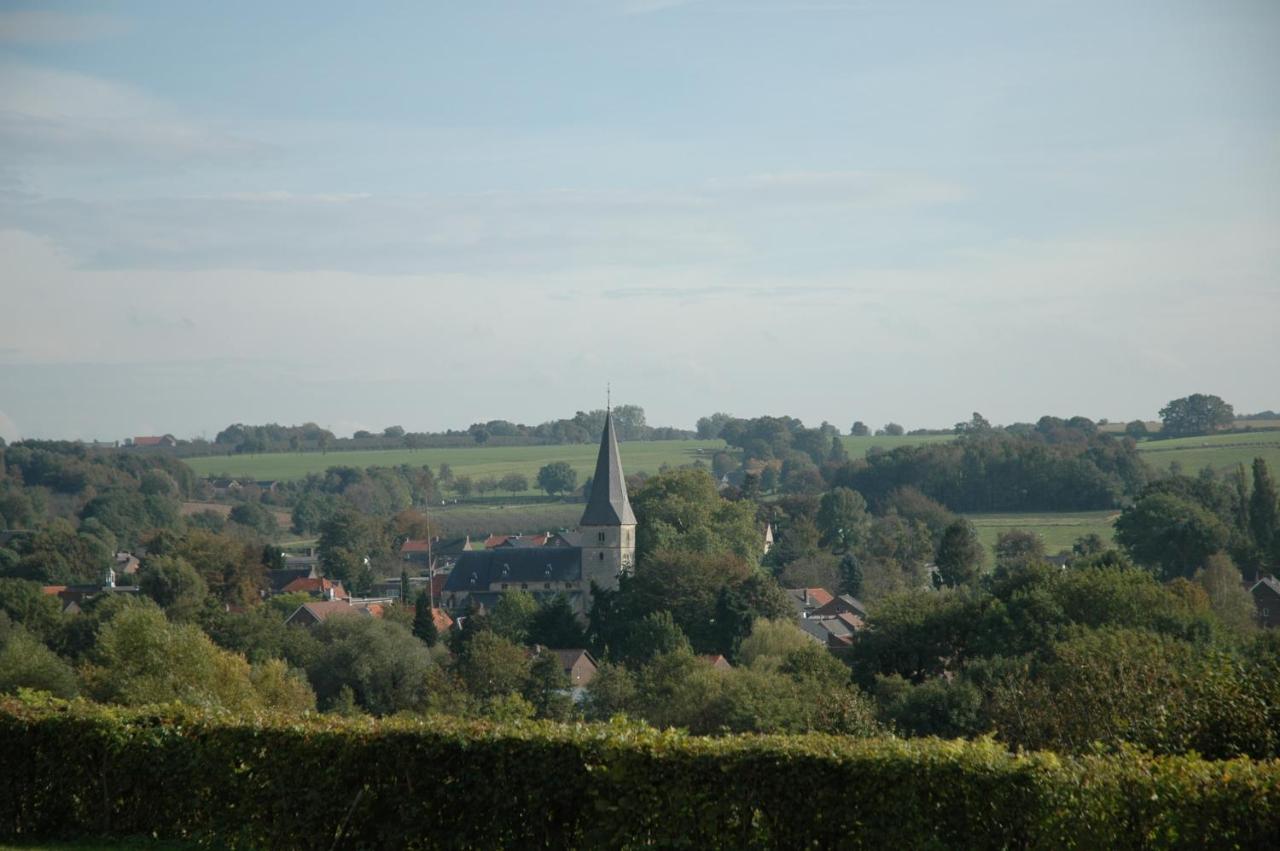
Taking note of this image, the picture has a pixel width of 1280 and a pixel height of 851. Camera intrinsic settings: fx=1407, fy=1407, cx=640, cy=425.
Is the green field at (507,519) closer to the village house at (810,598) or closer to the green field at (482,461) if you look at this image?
the green field at (482,461)

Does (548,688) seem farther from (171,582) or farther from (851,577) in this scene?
(851,577)

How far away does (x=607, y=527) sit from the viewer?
7306 cm

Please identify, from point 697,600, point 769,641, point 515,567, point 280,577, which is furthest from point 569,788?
point 280,577

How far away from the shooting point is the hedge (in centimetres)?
1074

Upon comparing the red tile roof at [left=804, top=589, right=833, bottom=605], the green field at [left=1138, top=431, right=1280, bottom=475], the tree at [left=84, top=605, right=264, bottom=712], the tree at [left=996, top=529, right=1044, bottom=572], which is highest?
the green field at [left=1138, top=431, right=1280, bottom=475]

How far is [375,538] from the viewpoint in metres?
116

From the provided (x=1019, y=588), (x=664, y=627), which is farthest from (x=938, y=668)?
(x=664, y=627)

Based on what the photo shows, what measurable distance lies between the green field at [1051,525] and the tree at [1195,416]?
3705cm

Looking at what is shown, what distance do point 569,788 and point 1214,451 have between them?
110 m

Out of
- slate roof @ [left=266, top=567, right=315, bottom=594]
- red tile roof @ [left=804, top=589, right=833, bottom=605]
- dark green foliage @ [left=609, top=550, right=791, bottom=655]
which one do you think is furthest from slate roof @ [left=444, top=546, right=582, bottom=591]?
dark green foliage @ [left=609, top=550, right=791, bottom=655]

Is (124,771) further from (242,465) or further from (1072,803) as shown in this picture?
(242,465)

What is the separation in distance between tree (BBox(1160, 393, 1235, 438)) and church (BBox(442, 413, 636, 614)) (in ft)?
256

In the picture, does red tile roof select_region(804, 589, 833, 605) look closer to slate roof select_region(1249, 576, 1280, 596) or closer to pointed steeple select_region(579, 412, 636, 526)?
pointed steeple select_region(579, 412, 636, 526)

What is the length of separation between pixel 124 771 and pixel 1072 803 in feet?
28.6
